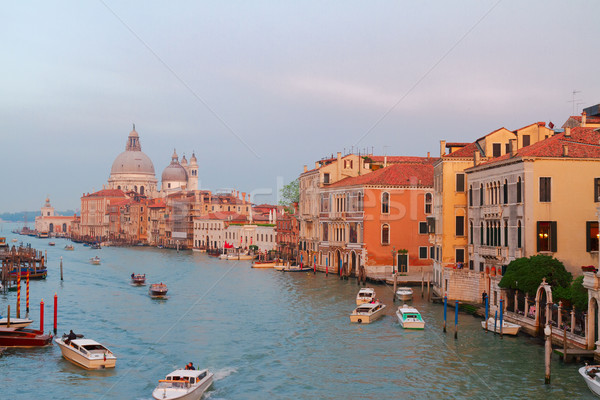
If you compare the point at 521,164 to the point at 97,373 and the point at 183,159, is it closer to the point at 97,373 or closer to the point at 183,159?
the point at 97,373

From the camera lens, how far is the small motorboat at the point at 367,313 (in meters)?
28.1

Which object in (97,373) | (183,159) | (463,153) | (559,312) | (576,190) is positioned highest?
(183,159)

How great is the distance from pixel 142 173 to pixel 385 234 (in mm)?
119544

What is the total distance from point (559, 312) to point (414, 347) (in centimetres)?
472

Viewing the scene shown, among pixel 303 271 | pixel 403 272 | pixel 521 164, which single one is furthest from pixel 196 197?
pixel 521 164

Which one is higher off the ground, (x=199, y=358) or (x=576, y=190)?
(x=576, y=190)

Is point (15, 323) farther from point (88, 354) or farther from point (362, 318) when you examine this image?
point (362, 318)

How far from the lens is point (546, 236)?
25578 millimetres

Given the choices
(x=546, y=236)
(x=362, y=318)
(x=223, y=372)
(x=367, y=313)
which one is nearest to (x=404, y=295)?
(x=367, y=313)

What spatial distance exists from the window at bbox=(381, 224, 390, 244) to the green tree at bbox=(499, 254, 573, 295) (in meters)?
20.7

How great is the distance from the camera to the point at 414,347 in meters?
23.5

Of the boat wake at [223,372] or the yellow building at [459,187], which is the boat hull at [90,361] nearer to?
the boat wake at [223,372]

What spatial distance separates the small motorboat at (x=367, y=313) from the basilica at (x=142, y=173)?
119 m

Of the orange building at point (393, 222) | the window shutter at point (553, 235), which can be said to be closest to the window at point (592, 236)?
the window shutter at point (553, 235)
